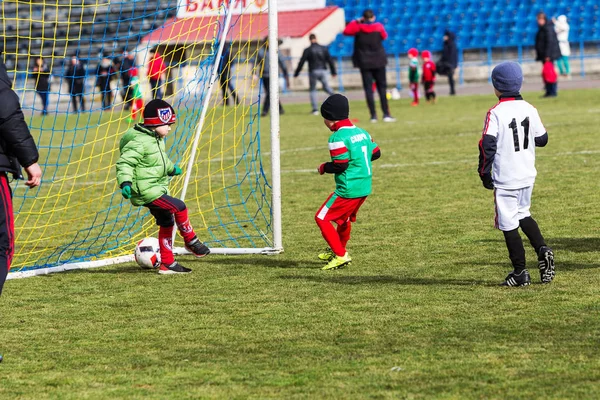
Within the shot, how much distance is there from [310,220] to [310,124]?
11427 mm

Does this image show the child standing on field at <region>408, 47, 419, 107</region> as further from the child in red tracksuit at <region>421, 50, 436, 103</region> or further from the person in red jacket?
the person in red jacket

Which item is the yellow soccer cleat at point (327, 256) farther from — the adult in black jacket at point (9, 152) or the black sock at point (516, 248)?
the adult in black jacket at point (9, 152)

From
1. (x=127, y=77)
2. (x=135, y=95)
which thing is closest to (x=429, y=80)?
(x=127, y=77)

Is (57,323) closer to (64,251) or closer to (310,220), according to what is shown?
(64,251)

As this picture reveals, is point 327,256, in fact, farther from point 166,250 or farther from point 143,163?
point 143,163

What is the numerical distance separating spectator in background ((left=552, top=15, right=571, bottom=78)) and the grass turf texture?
2172 cm

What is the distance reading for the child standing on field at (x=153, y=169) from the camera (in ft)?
23.7

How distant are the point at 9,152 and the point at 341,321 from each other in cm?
192

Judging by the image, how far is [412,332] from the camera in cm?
531

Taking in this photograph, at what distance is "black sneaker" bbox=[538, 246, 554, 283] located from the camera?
245 inches

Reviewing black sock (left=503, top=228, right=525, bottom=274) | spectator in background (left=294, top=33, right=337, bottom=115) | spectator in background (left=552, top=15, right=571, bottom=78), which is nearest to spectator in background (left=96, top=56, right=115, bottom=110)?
spectator in background (left=294, top=33, right=337, bottom=115)

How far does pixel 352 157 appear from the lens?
713 cm

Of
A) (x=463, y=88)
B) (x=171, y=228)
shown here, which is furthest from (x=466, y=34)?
(x=171, y=228)

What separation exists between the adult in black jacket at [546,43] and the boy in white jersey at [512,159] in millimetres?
18728
